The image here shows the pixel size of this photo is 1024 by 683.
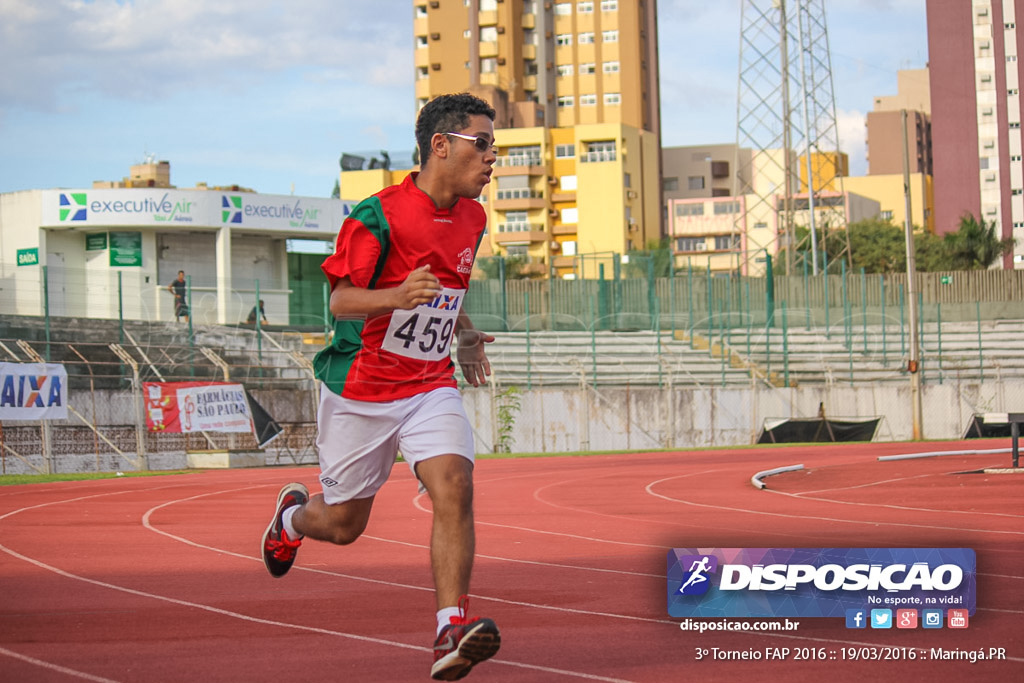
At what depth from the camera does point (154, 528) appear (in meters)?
10.9

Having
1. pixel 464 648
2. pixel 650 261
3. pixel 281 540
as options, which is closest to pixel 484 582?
pixel 281 540

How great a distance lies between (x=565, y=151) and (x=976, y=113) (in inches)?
1265

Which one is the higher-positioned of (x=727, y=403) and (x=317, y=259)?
(x=317, y=259)

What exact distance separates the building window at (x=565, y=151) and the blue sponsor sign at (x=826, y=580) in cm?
8376

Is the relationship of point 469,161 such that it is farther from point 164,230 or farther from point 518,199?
point 518,199

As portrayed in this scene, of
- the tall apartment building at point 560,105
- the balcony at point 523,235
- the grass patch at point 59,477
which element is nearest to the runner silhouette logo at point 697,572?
the grass patch at point 59,477

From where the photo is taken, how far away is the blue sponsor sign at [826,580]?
207 inches

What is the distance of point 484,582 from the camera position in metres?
7.40

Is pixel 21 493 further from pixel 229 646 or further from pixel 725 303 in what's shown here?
pixel 725 303

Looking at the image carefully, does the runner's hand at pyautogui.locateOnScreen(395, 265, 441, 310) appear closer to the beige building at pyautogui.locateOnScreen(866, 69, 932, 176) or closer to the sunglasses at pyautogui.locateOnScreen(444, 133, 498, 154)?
the sunglasses at pyautogui.locateOnScreen(444, 133, 498, 154)

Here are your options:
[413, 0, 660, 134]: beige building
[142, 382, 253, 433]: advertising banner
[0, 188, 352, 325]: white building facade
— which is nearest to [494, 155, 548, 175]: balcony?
[413, 0, 660, 134]: beige building

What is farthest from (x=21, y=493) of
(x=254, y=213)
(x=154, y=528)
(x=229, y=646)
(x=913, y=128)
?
(x=913, y=128)

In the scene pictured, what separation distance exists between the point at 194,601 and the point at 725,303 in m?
34.4

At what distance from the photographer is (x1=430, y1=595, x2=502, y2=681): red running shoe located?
4.51m
